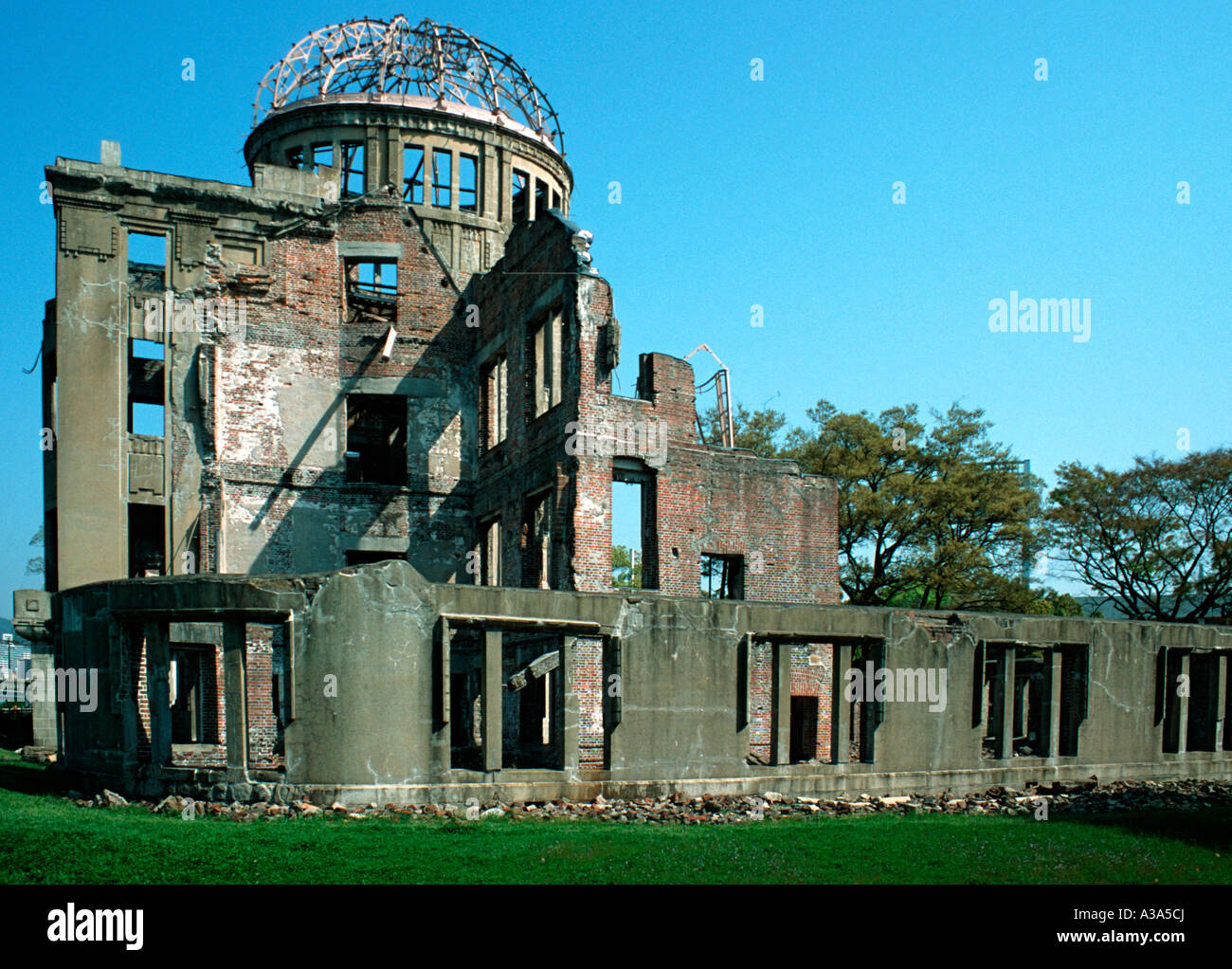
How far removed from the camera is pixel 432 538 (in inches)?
982

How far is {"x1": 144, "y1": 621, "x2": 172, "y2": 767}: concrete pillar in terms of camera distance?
14.1m

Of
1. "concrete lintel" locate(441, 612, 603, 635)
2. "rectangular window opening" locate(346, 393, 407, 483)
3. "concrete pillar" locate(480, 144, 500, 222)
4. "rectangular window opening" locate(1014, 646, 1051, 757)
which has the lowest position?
"rectangular window opening" locate(1014, 646, 1051, 757)

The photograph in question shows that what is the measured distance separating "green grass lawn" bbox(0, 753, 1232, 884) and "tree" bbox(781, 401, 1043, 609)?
64.0ft

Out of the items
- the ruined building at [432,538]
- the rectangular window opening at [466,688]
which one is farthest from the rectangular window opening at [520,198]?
the rectangular window opening at [466,688]

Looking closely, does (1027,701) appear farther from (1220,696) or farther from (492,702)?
(492,702)

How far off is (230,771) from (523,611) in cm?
421

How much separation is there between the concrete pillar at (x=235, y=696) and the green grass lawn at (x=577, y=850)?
1.15 metres

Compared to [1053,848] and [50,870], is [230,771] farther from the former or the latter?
[1053,848]

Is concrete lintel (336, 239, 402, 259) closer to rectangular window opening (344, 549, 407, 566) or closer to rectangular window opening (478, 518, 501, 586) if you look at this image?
rectangular window opening (478, 518, 501, 586)

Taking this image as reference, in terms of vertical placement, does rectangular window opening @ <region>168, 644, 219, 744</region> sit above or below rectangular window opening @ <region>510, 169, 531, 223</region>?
below

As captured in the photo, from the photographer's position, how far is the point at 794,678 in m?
22.2

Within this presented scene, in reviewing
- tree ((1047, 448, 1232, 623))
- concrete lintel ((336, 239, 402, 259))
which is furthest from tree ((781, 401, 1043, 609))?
concrete lintel ((336, 239, 402, 259))

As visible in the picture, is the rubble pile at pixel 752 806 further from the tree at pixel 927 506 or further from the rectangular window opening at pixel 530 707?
the tree at pixel 927 506

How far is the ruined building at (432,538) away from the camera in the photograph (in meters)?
14.1
